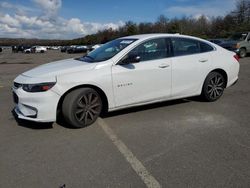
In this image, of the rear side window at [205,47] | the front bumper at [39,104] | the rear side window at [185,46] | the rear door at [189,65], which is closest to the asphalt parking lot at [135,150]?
the front bumper at [39,104]

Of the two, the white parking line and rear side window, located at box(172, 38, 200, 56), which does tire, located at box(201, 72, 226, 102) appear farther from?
the white parking line

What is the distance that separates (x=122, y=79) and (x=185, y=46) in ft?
5.66

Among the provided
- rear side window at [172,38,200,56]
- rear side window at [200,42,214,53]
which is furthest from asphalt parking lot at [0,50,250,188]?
rear side window at [200,42,214,53]

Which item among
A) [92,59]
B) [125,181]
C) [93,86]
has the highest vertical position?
[92,59]

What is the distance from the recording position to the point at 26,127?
4781 mm

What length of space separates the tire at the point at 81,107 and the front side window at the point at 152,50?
1.07 meters

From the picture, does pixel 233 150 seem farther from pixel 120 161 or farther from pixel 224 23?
pixel 224 23

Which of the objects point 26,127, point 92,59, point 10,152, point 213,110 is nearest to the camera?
point 10,152

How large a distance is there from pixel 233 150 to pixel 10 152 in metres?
3.12

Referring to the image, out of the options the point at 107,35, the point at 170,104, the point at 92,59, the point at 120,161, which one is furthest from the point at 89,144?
the point at 107,35

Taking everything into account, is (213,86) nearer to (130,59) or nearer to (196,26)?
(130,59)

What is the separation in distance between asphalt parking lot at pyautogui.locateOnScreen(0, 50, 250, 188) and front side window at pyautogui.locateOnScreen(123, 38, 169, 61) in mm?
1146

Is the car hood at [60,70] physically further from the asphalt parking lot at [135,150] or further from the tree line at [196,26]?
the tree line at [196,26]

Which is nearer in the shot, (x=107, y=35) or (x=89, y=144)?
(x=89, y=144)
